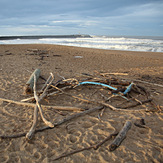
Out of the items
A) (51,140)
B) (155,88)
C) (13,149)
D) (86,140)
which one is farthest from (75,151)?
(155,88)

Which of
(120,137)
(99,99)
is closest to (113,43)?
(99,99)

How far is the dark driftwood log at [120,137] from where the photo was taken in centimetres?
197

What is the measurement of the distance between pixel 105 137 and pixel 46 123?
0.94m

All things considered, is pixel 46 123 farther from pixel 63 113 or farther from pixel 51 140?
pixel 63 113

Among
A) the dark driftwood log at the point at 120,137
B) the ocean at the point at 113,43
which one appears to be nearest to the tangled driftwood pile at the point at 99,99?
the dark driftwood log at the point at 120,137

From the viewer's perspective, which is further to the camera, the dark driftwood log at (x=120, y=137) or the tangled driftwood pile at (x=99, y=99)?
the tangled driftwood pile at (x=99, y=99)

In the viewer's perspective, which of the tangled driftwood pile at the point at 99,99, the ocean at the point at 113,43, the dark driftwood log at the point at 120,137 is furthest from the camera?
the ocean at the point at 113,43

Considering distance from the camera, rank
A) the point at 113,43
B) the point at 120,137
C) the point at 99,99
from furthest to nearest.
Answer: the point at 113,43, the point at 99,99, the point at 120,137

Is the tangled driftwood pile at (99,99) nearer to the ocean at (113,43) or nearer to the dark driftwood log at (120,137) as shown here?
the dark driftwood log at (120,137)

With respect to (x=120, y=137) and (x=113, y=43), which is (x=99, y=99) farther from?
(x=113, y=43)

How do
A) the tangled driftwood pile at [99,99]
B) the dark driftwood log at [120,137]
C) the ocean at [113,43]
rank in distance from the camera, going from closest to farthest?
the dark driftwood log at [120,137]
the tangled driftwood pile at [99,99]
the ocean at [113,43]

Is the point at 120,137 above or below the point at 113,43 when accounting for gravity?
below

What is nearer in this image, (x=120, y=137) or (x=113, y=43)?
(x=120, y=137)

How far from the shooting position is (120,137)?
2109 millimetres
